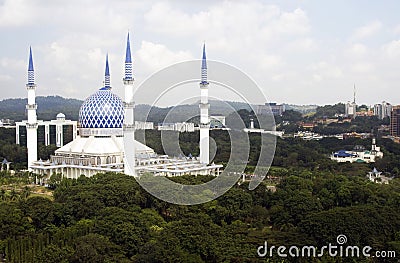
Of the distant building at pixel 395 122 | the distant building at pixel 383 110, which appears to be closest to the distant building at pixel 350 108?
the distant building at pixel 383 110

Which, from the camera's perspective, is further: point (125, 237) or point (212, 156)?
point (212, 156)

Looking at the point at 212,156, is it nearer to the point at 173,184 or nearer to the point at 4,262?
the point at 173,184

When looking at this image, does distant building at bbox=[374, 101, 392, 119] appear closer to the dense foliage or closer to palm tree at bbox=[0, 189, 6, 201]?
the dense foliage

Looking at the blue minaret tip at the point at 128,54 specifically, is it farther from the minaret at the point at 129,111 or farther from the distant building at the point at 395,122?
the distant building at the point at 395,122

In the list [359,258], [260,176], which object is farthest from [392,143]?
[359,258]

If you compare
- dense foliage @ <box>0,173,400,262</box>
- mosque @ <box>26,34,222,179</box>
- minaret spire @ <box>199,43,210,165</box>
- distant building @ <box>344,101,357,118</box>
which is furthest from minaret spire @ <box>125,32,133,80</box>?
distant building @ <box>344,101,357,118</box>

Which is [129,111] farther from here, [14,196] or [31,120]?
[31,120]

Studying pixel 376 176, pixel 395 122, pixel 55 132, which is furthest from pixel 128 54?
pixel 395 122
